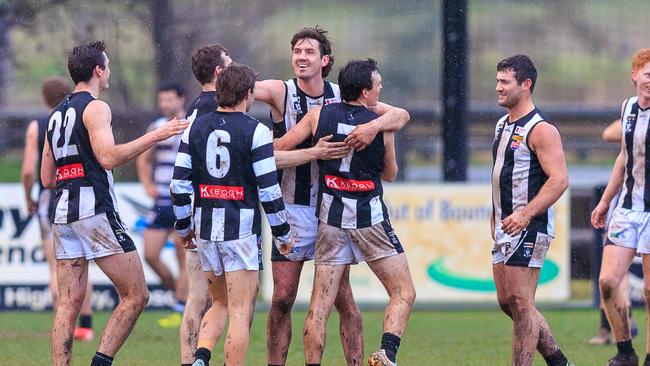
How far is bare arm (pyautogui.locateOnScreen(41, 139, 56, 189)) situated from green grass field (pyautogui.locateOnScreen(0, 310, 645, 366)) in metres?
1.50

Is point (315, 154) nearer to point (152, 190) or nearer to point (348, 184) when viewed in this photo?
point (348, 184)

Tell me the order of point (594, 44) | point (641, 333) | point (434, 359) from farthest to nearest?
point (594, 44) → point (641, 333) → point (434, 359)

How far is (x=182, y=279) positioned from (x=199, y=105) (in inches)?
156

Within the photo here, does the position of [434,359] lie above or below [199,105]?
below

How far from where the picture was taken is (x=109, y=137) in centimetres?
757

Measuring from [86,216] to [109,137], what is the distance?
500 mm

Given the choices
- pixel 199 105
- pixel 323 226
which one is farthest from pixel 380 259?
pixel 199 105

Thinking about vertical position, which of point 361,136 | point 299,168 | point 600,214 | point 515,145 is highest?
point 361,136

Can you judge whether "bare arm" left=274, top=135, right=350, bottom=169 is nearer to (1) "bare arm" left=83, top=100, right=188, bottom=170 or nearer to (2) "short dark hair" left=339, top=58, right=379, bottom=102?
(2) "short dark hair" left=339, top=58, right=379, bottom=102

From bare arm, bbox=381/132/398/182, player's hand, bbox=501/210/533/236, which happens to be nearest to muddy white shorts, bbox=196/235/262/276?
bare arm, bbox=381/132/398/182

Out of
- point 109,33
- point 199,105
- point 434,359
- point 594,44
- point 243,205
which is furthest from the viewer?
point 594,44

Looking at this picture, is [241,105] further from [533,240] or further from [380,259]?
[533,240]

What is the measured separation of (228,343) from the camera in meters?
7.36

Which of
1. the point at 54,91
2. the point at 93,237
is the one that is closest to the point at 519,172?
the point at 93,237
